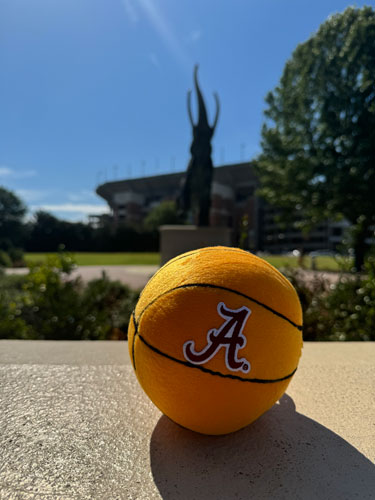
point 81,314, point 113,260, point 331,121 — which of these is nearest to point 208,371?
point 81,314

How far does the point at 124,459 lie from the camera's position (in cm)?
148

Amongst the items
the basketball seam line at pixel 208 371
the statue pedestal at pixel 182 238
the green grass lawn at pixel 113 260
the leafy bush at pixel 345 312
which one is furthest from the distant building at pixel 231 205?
the basketball seam line at pixel 208 371

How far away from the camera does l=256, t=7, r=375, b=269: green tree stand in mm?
14312

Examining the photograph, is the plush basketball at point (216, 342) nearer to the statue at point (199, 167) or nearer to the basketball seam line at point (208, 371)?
the basketball seam line at point (208, 371)

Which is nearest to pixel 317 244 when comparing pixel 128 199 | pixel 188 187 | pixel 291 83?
pixel 128 199

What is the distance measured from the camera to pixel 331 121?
15.2m

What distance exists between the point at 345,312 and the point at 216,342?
12.1 ft

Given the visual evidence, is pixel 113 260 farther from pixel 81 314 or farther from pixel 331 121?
pixel 81 314

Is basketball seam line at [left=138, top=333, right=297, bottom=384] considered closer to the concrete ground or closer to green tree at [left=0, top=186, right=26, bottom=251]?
the concrete ground

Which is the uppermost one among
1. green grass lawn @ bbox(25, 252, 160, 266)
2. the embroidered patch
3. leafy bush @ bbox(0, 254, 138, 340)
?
the embroidered patch

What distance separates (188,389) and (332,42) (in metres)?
18.6

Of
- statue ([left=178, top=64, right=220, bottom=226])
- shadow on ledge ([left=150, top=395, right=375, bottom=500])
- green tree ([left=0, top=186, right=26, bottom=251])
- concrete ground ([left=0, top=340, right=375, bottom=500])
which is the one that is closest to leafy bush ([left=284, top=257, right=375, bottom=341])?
concrete ground ([left=0, top=340, right=375, bottom=500])

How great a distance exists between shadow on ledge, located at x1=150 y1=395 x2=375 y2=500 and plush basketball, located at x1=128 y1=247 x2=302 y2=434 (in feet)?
0.38

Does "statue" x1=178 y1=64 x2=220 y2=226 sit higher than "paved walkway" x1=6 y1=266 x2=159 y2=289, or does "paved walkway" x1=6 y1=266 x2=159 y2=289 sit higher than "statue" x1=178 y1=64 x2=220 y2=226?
"statue" x1=178 y1=64 x2=220 y2=226
